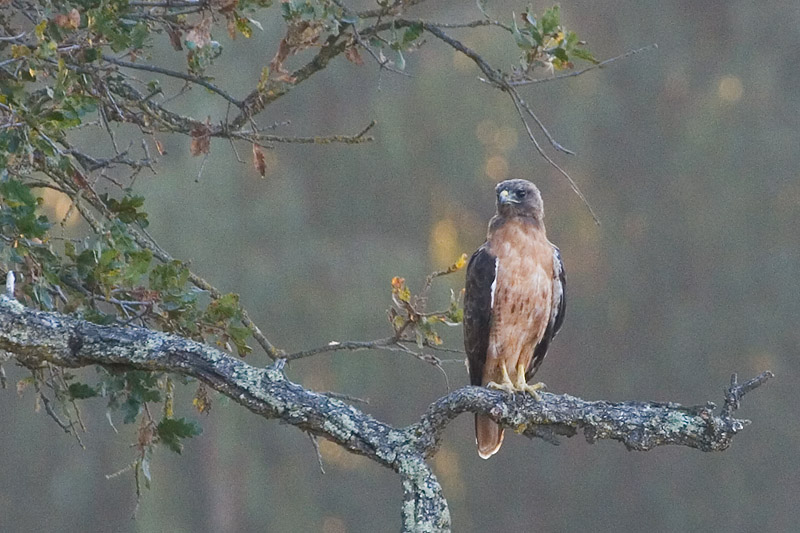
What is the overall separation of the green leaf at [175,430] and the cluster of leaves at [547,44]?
4.79 feet

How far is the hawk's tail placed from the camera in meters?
5.50

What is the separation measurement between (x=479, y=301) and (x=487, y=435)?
0.58m

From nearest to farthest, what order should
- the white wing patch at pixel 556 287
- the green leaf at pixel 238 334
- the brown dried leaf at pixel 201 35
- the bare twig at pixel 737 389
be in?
the bare twig at pixel 737 389, the green leaf at pixel 238 334, the brown dried leaf at pixel 201 35, the white wing patch at pixel 556 287

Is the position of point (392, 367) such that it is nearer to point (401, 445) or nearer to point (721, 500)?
point (721, 500)

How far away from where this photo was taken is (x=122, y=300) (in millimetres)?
3646

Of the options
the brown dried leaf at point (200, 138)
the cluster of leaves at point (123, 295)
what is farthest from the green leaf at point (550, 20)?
the cluster of leaves at point (123, 295)

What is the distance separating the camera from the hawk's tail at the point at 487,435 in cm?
550

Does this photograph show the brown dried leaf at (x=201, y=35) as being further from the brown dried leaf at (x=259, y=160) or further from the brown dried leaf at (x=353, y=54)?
the brown dried leaf at (x=353, y=54)

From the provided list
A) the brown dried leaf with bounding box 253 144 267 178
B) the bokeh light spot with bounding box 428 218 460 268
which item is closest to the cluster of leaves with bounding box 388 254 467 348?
the brown dried leaf with bounding box 253 144 267 178

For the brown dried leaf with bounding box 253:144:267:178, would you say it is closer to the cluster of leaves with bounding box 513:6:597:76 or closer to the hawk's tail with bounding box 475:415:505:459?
the cluster of leaves with bounding box 513:6:597:76

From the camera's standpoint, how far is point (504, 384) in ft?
15.8

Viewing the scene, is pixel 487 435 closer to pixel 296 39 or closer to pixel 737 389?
pixel 296 39

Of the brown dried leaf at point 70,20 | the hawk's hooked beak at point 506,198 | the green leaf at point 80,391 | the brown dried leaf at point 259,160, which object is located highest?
the hawk's hooked beak at point 506,198

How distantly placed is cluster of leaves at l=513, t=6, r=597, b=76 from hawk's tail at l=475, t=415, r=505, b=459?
6.33ft
